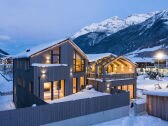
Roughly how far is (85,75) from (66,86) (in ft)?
14.8

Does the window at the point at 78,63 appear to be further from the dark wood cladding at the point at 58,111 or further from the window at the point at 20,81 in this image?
the dark wood cladding at the point at 58,111

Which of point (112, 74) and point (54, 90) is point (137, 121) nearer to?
point (54, 90)

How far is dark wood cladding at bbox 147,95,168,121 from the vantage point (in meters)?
19.7

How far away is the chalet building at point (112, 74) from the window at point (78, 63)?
1.79m

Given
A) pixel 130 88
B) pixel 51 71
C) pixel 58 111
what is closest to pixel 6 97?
pixel 51 71

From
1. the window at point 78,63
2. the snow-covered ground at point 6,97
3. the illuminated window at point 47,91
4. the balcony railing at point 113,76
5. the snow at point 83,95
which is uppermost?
the window at point 78,63

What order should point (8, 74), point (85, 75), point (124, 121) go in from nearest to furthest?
point (124, 121) < point (85, 75) < point (8, 74)

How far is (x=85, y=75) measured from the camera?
30.5m

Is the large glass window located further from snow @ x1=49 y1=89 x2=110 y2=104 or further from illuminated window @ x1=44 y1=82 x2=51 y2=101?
snow @ x1=49 y1=89 x2=110 y2=104

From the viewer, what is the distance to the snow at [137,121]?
58.7 feet

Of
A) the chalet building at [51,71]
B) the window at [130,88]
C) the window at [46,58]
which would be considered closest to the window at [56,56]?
Answer: the chalet building at [51,71]

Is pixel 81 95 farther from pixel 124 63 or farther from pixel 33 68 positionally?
pixel 124 63

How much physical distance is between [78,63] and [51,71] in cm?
511

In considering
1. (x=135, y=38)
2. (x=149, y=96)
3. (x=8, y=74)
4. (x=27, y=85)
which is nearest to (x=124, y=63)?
(x=149, y=96)
